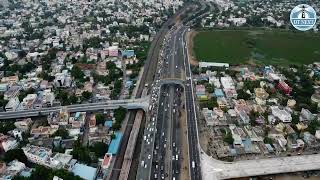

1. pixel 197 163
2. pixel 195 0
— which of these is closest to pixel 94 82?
pixel 197 163

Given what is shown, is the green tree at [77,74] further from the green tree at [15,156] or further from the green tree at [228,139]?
the green tree at [228,139]

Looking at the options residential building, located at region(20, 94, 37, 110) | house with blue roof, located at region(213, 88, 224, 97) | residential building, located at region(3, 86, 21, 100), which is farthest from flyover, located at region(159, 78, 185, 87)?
residential building, located at region(3, 86, 21, 100)

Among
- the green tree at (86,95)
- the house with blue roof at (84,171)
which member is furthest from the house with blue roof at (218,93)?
the house with blue roof at (84,171)

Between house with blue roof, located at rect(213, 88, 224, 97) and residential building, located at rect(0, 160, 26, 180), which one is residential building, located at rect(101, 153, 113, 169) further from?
house with blue roof, located at rect(213, 88, 224, 97)

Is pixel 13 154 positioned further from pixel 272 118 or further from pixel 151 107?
pixel 272 118

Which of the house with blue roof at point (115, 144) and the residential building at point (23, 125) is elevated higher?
the residential building at point (23, 125)
